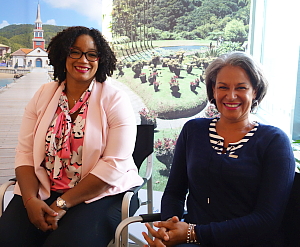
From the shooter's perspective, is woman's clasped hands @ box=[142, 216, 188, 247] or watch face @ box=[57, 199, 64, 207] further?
watch face @ box=[57, 199, 64, 207]

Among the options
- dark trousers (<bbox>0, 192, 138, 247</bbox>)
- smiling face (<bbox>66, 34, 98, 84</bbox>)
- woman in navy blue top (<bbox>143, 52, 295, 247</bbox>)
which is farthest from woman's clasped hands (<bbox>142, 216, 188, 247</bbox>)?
smiling face (<bbox>66, 34, 98, 84</bbox>)

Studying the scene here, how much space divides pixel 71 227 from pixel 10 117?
2.40 m

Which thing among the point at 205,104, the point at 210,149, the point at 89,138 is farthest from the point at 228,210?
the point at 205,104

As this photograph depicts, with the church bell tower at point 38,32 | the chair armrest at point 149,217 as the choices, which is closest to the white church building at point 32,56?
the church bell tower at point 38,32

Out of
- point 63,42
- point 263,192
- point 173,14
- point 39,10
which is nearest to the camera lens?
point 263,192

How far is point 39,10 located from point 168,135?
6.55ft

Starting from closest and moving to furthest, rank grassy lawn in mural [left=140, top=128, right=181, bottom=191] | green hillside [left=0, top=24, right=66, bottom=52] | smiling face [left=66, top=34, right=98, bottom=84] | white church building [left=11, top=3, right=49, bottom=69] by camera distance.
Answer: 1. smiling face [left=66, top=34, right=98, bottom=84]
2. green hillside [left=0, top=24, right=66, bottom=52]
3. white church building [left=11, top=3, right=49, bottom=69]
4. grassy lawn in mural [left=140, top=128, right=181, bottom=191]

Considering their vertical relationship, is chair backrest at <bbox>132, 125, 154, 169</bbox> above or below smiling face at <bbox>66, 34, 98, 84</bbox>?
below

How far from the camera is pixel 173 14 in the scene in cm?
380

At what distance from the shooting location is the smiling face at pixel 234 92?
1475 mm

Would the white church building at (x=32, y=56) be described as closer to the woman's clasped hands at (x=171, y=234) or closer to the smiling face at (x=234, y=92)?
the smiling face at (x=234, y=92)

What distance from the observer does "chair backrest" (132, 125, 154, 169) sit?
222 cm

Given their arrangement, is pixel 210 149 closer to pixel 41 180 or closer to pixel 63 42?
pixel 41 180

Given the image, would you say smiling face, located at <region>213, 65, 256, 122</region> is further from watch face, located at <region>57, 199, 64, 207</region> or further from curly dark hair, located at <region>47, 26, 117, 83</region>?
watch face, located at <region>57, 199, 64, 207</region>
